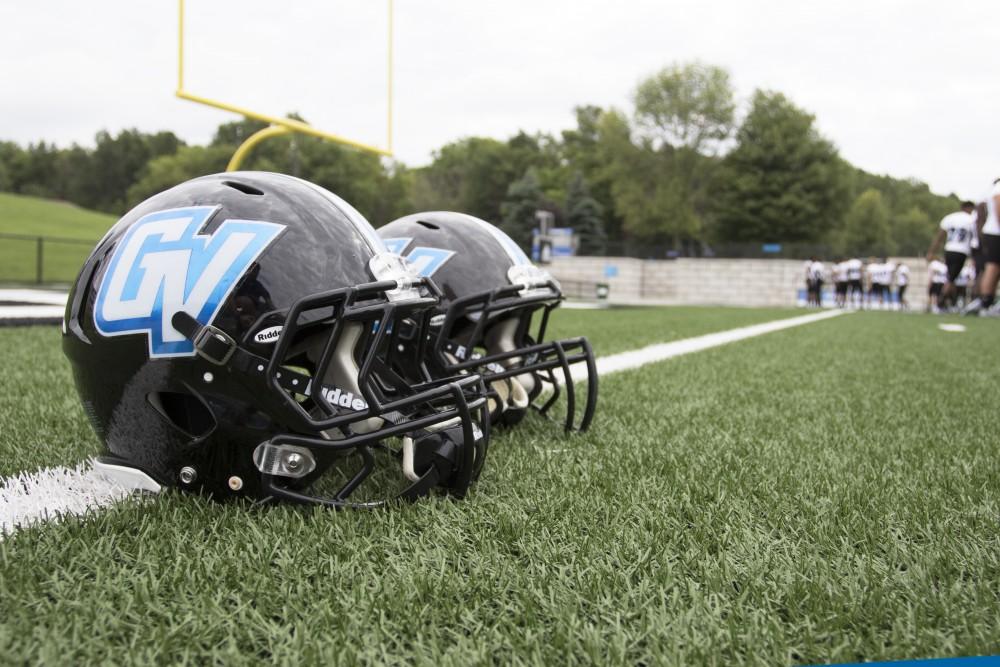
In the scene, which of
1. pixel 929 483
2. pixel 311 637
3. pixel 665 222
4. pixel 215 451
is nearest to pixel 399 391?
pixel 215 451

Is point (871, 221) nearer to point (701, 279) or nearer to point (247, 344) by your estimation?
point (701, 279)

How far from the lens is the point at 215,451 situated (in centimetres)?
166

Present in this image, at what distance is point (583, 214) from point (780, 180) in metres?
10.5

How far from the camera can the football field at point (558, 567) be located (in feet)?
3.61

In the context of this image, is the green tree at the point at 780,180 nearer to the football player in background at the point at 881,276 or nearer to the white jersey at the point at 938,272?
the football player in background at the point at 881,276

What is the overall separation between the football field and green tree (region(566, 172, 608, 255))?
40045mm

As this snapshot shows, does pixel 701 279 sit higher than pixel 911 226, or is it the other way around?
pixel 911 226

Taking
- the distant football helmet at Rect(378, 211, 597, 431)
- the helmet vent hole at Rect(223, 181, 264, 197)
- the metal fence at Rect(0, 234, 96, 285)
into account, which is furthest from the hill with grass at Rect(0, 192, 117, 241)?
the helmet vent hole at Rect(223, 181, 264, 197)

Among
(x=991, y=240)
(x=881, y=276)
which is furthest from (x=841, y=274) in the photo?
(x=991, y=240)

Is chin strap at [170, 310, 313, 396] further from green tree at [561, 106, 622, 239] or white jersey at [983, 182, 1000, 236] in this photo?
green tree at [561, 106, 622, 239]

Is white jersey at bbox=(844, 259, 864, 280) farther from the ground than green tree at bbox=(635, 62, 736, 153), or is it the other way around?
green tree at bbox=(635, 62, 736, 153)

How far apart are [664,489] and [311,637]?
3.43 ft

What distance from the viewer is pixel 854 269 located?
81.3ft

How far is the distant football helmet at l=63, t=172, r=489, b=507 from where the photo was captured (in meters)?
1.60
